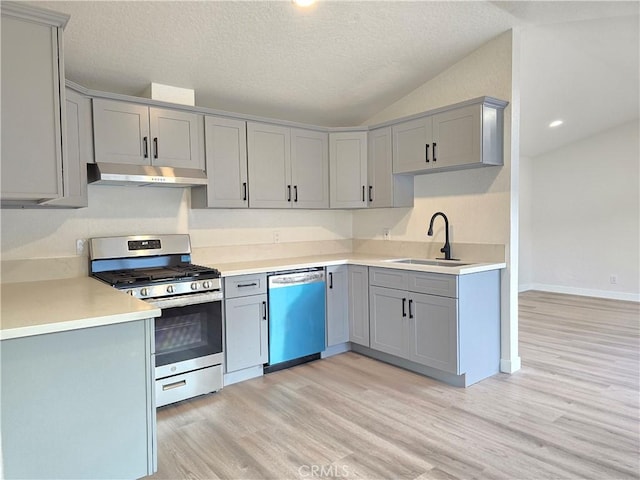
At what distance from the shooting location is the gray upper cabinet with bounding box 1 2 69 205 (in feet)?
5.93

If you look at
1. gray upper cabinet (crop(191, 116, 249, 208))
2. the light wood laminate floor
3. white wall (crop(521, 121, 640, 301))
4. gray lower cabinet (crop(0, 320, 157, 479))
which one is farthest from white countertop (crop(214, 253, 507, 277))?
white wall (crop(521, 121, 640, 301))

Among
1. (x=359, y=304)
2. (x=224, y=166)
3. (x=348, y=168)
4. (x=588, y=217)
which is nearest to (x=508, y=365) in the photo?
(x=359, y=304)

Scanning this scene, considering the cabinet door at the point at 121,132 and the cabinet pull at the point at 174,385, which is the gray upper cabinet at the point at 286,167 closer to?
the cabinet door at the point at 121,132

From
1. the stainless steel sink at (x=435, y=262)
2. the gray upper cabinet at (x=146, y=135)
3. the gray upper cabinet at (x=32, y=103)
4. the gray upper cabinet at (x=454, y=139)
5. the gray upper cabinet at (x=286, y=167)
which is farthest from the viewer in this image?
the gray upper cabinet at (x=286, y=167)

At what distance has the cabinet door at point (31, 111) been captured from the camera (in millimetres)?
1812

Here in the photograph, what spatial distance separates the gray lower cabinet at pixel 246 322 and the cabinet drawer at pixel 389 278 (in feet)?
3.16

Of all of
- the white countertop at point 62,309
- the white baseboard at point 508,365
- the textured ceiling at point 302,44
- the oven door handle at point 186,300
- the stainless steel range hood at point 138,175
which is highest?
the textured ceiling at point 302,44

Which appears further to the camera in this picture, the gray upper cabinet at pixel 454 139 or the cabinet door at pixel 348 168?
the cabinet door at pixel 348 168

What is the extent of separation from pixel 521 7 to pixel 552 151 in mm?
4234

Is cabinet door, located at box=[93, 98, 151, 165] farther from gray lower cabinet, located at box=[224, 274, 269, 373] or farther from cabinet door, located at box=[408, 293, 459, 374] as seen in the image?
cabinet door, located at box=[408, 293, 459, 374]

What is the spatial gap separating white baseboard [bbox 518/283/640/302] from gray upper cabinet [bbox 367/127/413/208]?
399 centimetres

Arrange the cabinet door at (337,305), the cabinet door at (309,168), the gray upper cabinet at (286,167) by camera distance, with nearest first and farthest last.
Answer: the gray upper cabinet at (286,167) < the cabinet door at (337,305) < the cabinet door at (309,168)

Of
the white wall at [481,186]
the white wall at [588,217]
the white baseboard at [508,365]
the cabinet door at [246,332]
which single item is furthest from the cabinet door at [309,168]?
the white wall at [588,217]

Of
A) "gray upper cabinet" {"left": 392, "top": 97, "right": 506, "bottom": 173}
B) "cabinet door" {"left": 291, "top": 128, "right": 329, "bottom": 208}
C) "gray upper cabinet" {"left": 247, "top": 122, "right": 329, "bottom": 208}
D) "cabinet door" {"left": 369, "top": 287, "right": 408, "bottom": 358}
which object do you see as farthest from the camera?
"cabinet door" {"left": 291, "top": 128, "right": 329, "bottom": 208}
